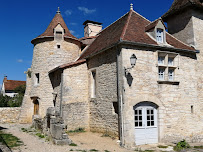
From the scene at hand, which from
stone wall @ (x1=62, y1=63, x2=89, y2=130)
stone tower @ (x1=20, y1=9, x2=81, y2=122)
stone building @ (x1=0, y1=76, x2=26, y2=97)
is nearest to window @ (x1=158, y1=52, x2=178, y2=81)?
stone wall @ (x1=62, y1=63, x2=89, y2=130)

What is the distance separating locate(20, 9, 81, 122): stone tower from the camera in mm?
13816

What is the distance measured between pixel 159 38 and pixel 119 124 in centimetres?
515

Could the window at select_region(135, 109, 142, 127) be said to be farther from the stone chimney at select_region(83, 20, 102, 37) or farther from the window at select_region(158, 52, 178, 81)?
the stone chimney at select_region(83, 20, 102, 37)

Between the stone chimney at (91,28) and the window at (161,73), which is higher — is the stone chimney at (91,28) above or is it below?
above

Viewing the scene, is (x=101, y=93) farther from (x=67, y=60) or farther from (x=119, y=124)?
(x=67, y=60)

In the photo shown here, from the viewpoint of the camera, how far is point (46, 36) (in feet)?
46.2

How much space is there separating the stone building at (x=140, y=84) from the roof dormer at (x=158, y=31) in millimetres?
52

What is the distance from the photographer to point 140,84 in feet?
29.8

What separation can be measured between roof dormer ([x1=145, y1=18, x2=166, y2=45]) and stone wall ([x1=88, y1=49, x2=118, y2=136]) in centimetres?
238

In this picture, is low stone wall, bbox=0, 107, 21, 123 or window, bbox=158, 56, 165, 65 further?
low stone wall, bbox=0, 107, 21, 123

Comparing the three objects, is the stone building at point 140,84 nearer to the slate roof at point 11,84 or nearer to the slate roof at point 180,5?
the slate roof at point 180,5

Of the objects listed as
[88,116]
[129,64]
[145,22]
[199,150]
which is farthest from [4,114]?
[199,150]

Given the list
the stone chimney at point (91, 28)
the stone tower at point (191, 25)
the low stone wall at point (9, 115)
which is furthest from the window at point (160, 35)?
the low stone wall at point (9, 115)

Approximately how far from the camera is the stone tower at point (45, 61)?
13816mm
